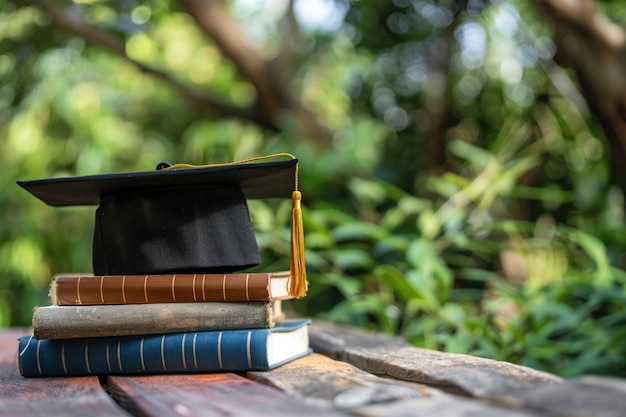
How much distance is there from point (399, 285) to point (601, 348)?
40 centimetres

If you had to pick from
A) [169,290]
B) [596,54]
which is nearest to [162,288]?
[169,290]

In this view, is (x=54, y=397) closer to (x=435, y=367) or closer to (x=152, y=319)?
(x=152, y=319)

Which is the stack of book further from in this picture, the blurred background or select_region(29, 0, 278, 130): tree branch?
select_region(29, 0, 278, 130): tree branch

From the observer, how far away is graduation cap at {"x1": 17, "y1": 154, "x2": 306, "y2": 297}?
801 millimetres

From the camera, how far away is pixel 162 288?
772 millimetres

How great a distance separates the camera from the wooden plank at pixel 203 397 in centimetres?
53

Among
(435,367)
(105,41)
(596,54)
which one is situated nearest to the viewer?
(435,367)

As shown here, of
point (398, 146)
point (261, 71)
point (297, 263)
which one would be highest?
point (261, 71)

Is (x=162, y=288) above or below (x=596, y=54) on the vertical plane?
below

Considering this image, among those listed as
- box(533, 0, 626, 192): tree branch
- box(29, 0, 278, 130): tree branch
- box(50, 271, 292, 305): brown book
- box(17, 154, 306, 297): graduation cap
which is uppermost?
box(29, 0, 278, 130): tree branch

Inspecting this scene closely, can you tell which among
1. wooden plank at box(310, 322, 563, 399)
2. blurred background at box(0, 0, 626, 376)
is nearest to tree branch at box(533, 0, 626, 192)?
blurred background at box(0, 0, 626, 376)

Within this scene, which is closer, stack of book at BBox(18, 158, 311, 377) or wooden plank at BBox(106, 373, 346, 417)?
wooden plank at BBox(106, 373, 346, 417)

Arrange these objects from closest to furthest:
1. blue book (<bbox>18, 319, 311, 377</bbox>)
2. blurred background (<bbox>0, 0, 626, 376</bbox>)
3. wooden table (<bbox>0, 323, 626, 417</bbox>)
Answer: wooden table (<bbox>0, 323, 626, 417</bbox>)
blue book (<bbox>18, 319, 311, 377</bbox>)
blurred background (<bbox>0, 0, 626, 376</bbox>)

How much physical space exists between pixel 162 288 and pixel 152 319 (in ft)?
0.12
